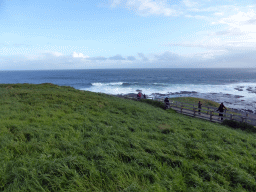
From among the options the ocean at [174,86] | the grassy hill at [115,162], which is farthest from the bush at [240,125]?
the ocean at [174,86]

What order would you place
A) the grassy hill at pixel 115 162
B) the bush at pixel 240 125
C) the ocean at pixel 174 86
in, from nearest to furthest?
the grassy hill at pixel 115 162
the bush at pixel 240 125
the ocean at pixel 174 86

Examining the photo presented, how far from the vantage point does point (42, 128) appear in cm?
670

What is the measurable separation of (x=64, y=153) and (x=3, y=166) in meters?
1.45

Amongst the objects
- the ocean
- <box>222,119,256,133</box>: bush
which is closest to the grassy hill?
<box>222,119,256,133</box>: bush

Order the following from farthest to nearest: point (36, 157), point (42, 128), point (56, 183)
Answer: point (42, 128)
point (36, 157)
point (56, 183)

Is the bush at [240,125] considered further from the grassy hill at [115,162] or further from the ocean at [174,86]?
the ocean at [174,86]

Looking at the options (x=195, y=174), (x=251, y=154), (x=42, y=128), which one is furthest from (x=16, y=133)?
(x=251, y=154)

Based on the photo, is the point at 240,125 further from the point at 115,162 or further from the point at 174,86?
the point at 174,86

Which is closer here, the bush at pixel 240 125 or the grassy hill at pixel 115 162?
the grassy hill at pixel 115 162

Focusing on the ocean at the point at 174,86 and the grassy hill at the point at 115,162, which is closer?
the grassy hill at the point at 115,162

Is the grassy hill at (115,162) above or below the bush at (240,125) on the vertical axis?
above

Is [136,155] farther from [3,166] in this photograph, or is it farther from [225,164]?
[3,166]

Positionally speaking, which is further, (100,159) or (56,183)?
(100,159)

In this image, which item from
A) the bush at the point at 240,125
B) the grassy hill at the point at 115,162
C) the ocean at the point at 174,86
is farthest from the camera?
the ocean at the point at 174,86
